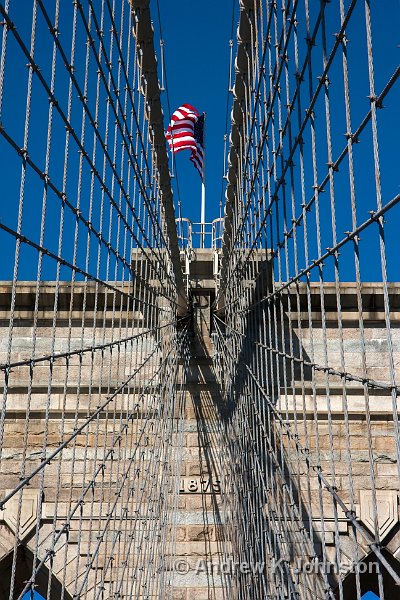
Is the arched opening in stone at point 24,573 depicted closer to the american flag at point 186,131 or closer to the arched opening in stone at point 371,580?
the arched opening in stone at point 371,580

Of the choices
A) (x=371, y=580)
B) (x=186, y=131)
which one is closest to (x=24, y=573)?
(x=371, y=580)

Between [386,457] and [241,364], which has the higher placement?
[241,364]

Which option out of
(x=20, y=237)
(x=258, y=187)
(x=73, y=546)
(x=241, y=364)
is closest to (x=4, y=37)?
(x=20, y=237)

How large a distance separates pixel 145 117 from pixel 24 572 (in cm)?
468

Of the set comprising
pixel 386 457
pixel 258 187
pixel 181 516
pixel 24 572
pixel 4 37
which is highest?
pixel 258 187

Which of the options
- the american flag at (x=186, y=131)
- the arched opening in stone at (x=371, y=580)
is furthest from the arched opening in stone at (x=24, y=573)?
the american flag at (x=186, y=131)

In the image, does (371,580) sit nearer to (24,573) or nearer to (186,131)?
(24,573)

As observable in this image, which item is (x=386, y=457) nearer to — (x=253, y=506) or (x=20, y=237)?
(x=253, y=506)

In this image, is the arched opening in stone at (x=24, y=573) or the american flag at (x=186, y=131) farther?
the american flag at (x=186, y=131)

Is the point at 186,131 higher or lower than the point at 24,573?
higher

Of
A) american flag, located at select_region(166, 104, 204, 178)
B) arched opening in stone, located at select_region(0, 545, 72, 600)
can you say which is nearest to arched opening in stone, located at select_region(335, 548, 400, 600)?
arched opening in stone, located at select_region(0, 545, 72, 600)

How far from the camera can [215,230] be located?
327 inches

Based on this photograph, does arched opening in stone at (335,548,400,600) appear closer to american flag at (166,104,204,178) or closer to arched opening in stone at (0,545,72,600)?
arched opening in stone at (0,545,72,600)

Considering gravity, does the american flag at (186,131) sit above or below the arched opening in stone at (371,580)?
above
